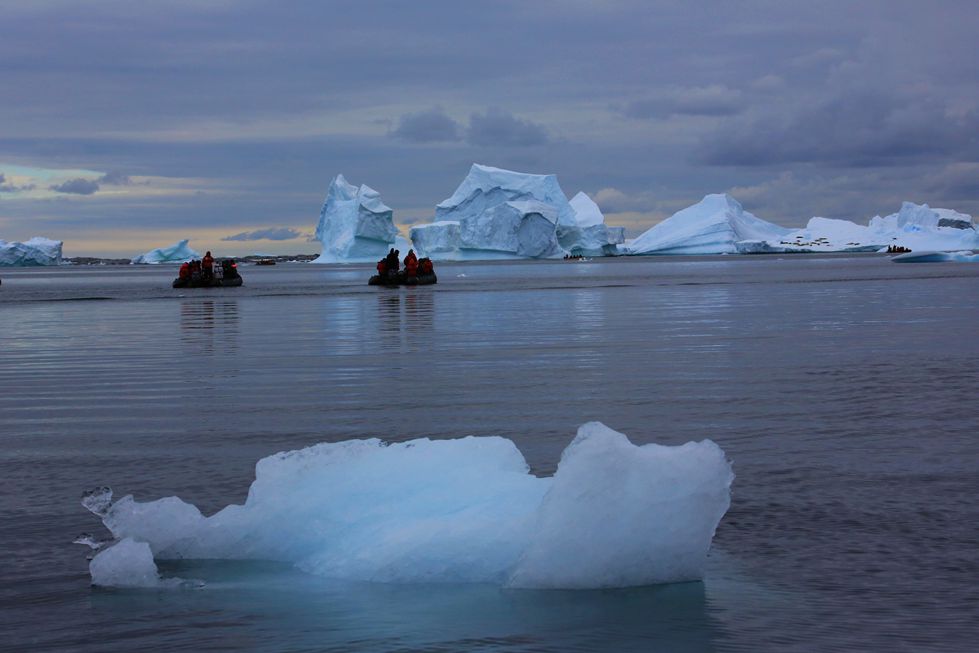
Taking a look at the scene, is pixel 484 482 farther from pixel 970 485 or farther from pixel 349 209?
pixel 349 209

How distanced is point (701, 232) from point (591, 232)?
48.9 feet

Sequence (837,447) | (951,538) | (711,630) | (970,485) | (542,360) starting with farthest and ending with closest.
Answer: (542,360) < (837,447) < (970,485) < (951,538) < (711,630)

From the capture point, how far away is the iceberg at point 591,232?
111 meters

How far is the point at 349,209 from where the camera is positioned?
8912 centimetres

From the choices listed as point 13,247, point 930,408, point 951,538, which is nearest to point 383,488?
point 951,538

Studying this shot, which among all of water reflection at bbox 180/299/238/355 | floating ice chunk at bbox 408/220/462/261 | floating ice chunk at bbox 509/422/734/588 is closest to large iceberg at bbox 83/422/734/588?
floating ice chunk at bbox 509/422/734/588

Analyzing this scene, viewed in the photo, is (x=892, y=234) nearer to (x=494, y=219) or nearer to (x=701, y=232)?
(x=701, y=232)

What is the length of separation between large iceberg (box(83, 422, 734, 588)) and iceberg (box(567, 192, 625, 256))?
9918cm

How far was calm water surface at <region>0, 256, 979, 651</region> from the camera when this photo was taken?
4.69 metres

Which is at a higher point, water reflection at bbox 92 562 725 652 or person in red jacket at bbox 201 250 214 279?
person in red jacket at bbox 201 250 214 279

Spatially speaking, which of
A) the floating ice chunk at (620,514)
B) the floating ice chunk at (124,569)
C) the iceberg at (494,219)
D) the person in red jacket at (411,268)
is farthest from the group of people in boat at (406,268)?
the iceberg at (494,219)

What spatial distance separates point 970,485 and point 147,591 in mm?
4456

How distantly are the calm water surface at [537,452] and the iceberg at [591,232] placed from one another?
88.5 meters

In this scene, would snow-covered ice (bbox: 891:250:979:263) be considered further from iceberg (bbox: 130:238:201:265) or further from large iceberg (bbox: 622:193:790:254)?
iceberg (bbox: 130:238:201:265)
